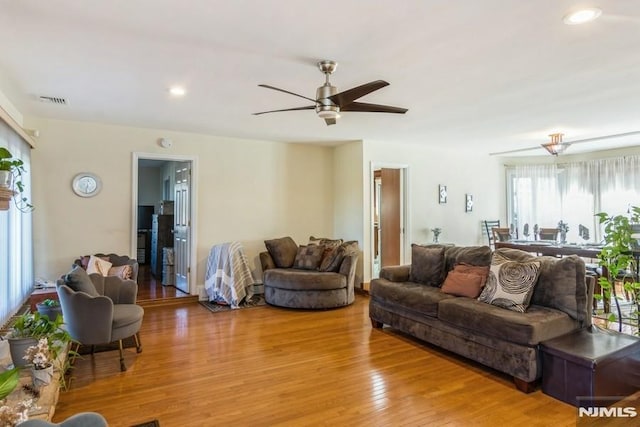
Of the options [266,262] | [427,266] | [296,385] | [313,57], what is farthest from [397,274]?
[313,57]

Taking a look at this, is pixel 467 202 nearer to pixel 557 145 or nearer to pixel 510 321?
pixel 557 145

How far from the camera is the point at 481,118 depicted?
485 centimetres

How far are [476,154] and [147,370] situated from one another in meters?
6.98

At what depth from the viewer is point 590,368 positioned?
8.39 ft

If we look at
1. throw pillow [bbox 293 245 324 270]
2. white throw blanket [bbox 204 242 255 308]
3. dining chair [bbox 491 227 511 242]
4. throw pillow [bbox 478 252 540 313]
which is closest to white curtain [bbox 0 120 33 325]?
white throw blanket [bbox 204 242 255 308]

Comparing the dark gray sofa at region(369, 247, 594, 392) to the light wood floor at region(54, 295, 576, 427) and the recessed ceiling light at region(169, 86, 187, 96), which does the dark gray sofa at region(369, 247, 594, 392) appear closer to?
the light wood floor at region(54, 295, 576, 427)

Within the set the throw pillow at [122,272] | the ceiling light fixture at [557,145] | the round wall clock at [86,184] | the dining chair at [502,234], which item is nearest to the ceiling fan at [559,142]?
the ceiling light fixture at [557,145]

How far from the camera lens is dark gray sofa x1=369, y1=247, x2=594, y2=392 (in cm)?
288

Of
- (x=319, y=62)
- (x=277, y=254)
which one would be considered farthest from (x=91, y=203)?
(x=319, y=62)

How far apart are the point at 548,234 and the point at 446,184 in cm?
196

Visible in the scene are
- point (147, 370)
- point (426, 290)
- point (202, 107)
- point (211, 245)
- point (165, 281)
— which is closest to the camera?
point (147, 370)

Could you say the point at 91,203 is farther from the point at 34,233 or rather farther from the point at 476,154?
the point at 476,154

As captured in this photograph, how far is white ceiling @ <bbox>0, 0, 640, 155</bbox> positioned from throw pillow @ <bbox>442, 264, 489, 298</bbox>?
1796 millimetres

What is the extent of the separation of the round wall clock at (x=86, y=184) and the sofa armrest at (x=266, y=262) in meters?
2.49
